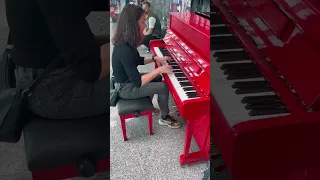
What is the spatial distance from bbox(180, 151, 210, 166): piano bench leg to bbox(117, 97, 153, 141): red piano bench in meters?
0.11

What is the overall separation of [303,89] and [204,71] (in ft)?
0.74

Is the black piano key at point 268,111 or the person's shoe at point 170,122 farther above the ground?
the black piano key at point 268,111

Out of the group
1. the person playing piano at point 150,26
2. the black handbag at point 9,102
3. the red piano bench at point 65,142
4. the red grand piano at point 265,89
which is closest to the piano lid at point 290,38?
the red grand piano at point 265,89

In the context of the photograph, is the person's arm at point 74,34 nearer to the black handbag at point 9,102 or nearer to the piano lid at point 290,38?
the black handbag at point 9,102

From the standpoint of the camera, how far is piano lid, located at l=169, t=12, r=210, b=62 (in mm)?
584

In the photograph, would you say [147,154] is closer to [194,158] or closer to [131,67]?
[194,158]

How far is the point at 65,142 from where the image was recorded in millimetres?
636

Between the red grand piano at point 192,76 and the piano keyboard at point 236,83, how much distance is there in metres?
0.03

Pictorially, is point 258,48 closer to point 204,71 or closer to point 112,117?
point 204,71

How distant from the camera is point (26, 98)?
1.89 ft

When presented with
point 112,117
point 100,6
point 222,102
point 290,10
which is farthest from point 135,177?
point 290,10

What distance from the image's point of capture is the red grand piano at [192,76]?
0.57m

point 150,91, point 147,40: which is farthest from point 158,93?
point 147,40

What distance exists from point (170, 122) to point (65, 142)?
0.30m
